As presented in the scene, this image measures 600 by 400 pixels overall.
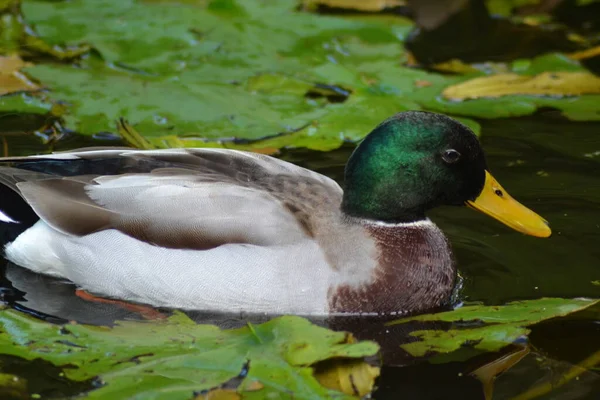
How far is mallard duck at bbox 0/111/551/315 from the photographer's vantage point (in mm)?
5469

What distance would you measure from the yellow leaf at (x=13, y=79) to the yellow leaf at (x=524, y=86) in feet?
10.4

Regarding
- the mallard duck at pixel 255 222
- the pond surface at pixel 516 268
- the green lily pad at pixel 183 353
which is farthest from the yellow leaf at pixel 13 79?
the green lily pad at pixel 183 353

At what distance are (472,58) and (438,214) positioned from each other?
2.69m

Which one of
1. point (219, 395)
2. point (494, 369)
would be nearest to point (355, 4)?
point (494, 369)

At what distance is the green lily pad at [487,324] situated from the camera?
17.0 ft

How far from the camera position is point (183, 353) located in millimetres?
4906

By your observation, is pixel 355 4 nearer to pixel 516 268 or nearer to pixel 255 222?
pixel 516 268

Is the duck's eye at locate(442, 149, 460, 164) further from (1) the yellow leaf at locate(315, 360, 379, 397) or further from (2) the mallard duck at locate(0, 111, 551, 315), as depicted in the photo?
(1) the yellow leaf at locate(315, 360, 379, 397)

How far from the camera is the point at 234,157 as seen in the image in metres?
5.97

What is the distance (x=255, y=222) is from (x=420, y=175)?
38.1 inches

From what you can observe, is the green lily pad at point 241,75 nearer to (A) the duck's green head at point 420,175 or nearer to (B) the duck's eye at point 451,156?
(A) the duck's green head at point 420,175

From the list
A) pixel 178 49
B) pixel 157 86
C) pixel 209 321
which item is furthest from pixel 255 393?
pixel 178 49

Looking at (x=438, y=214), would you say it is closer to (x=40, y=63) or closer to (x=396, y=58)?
(x=396, y=58)

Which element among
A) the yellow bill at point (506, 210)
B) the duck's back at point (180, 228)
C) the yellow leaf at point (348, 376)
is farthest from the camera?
the yellow bill at point (506, 210)
